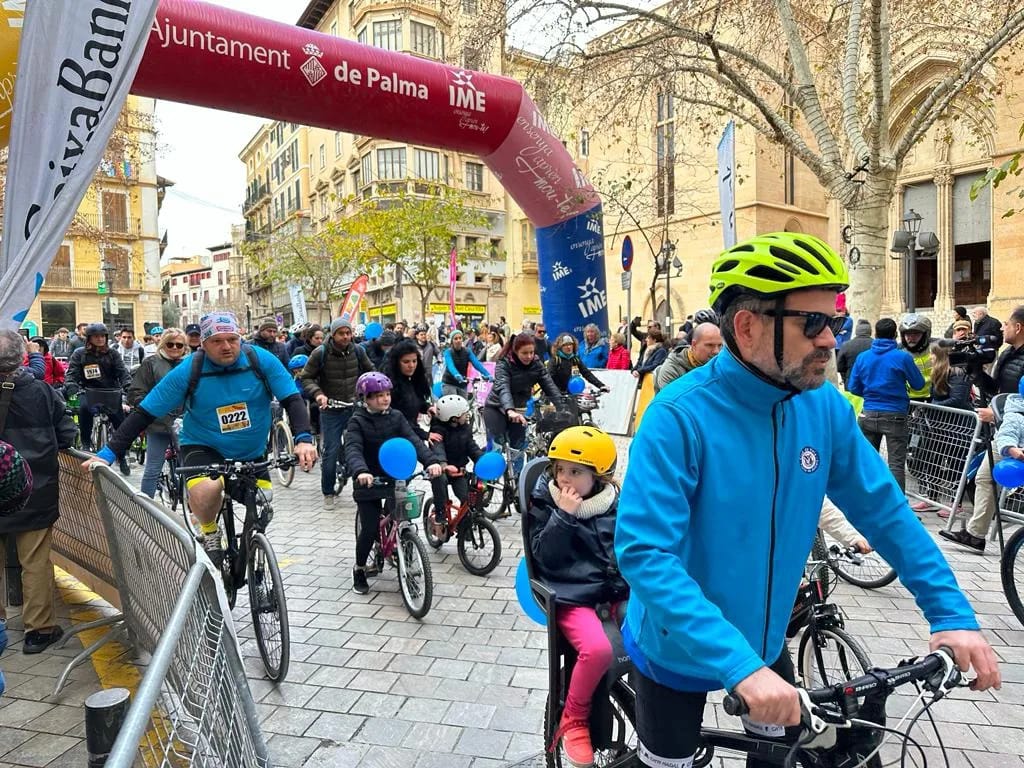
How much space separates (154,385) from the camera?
7.37 metres

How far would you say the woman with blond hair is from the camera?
24.3ft

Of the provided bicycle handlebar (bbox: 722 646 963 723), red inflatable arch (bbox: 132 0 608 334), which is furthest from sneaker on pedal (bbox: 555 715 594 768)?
red inflatable arch (bbox: 132 0 608 334)

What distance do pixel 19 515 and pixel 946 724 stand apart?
521 centimetres

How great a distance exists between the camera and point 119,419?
995cm

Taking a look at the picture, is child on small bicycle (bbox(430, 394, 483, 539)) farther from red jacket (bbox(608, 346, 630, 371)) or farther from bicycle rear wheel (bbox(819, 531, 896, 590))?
red jacket (bbox(608, 346, 630, 371))

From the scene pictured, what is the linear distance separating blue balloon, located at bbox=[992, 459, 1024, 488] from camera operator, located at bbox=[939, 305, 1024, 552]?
5.10 ft

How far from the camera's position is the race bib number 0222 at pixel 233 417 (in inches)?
184

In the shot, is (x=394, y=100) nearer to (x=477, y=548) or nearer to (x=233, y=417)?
(x=233, y=417)

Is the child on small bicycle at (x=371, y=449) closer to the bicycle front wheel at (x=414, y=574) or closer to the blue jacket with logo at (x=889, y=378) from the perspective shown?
the bicycle front wheel at (x=414, y=574)

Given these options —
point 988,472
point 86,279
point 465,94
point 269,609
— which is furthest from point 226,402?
point 86,279

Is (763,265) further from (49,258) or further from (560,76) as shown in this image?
(560,76)

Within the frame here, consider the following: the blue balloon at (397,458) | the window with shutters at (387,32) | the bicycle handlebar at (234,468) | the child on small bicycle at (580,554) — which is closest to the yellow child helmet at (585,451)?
the child on small bicycle at (580,554)

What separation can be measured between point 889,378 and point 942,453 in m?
0.85

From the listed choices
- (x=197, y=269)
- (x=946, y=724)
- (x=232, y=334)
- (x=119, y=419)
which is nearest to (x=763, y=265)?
(x=946, y=724)
